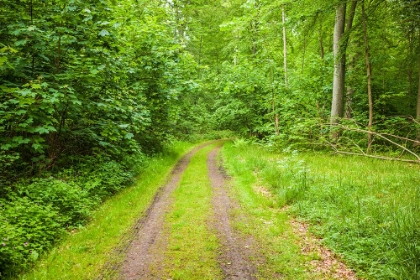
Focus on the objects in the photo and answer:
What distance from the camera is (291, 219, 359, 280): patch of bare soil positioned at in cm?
392

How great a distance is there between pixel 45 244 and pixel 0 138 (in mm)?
2689

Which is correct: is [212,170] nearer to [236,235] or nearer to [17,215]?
[236,235]

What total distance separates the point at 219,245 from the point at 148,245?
57.9 inches

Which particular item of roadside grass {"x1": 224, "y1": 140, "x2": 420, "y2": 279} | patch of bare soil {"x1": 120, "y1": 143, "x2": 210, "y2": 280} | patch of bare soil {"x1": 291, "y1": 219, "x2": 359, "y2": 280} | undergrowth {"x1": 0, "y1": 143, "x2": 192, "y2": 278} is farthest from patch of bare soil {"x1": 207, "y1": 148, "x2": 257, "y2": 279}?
undergrowth {"x1": 0, "y1": 143, "x2": 192, "y2": 278}

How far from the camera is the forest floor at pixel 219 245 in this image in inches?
160

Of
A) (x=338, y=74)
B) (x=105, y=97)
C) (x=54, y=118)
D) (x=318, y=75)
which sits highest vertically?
(x=318, y=75)

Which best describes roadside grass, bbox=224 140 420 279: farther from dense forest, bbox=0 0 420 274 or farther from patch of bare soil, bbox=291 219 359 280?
dense forest, bbox=0 0 420 274

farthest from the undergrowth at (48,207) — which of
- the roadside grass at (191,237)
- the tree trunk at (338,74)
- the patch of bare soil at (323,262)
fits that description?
the tree trunk at (338,74)

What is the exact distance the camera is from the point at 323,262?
14.1 feet

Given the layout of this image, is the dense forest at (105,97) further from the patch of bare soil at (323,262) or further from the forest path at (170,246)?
the patch of bare soil at (323,262)

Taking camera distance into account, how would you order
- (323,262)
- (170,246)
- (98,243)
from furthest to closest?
(98,243) → (170,246) → (323,262)

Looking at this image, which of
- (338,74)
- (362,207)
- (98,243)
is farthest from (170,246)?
(338,74)

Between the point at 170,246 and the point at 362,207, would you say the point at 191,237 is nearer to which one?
the point at 170,246

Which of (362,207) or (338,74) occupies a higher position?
(338,74)
